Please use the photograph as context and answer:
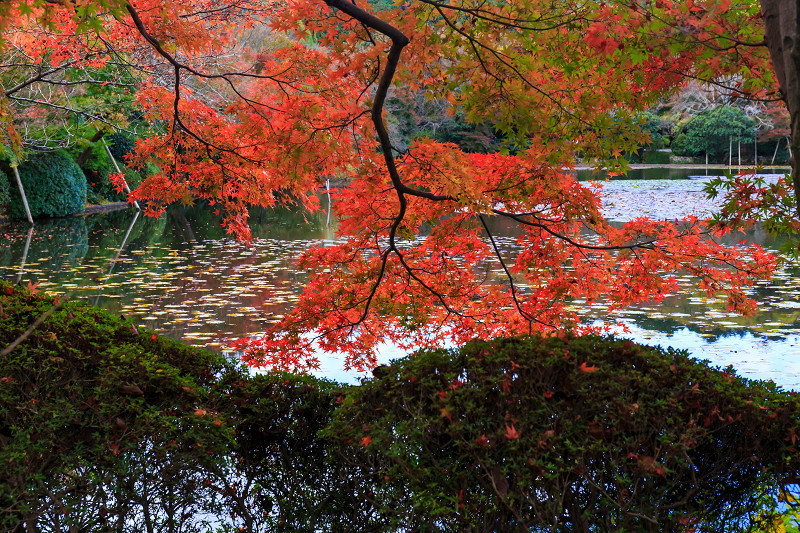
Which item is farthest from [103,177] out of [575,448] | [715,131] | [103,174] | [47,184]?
[715,131]

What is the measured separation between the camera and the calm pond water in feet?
25.0

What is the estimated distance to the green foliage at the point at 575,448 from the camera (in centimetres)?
216

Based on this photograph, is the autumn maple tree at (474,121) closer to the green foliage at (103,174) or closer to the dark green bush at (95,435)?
the dark green bush at (95,435)

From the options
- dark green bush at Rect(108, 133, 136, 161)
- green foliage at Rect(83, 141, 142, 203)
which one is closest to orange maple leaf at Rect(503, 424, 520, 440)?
green foliage at Rect(83, 141, 142, 203)

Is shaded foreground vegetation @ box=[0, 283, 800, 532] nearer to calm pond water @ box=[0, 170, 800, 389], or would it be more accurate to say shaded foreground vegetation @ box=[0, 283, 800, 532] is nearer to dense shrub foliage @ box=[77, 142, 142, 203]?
calm pond water @ box=[0, 170, 800, 389]

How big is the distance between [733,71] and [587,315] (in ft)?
15.8

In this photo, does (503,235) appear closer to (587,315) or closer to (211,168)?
(587,315)

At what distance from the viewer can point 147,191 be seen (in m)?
5.67

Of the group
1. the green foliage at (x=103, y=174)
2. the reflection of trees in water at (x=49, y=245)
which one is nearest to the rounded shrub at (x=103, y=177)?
the green foliage at (x=103, y=174)

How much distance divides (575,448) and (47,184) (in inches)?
884

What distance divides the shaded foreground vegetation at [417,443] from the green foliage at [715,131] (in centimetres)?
4286

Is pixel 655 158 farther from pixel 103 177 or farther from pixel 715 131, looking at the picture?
pixel 103 177

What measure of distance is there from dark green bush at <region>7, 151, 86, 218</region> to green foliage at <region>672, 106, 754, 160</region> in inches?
1435

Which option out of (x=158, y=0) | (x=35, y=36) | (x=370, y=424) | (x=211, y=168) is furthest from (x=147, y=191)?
(x=35, y=36)
